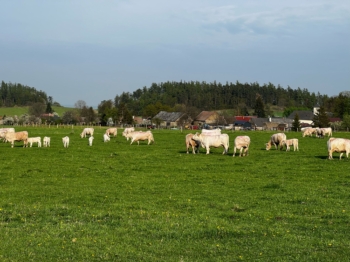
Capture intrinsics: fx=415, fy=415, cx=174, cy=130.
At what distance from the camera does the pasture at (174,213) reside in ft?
27.3

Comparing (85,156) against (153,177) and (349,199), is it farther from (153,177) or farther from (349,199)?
(349,199)

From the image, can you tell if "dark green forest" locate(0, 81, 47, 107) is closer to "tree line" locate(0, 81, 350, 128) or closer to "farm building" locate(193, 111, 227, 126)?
"tree line" locate(0, 81, 350, 128)

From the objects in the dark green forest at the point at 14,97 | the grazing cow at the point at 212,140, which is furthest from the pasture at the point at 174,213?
the dark green forest at the point at 14,97

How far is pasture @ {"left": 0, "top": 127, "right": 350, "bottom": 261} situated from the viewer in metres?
8.32

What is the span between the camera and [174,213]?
37.4 feet

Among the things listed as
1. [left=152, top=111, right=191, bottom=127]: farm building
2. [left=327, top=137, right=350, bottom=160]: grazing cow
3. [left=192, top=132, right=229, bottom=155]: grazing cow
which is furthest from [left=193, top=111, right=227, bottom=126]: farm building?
[left=327, top=137, right=350, bottom=160]: grazing cow

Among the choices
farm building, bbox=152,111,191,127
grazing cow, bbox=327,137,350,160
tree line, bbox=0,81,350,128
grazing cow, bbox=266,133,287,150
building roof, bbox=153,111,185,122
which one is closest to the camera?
grazing cow, bbox=327,137,350,160

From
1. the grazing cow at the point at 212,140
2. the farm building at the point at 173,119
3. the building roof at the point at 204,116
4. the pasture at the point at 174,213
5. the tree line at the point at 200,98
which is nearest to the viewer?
the pasture at the point at 174,213

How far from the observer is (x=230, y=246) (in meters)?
8.64

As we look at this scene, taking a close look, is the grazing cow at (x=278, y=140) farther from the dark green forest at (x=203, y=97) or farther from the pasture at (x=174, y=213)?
the dark green forest at (x=203, y=97)

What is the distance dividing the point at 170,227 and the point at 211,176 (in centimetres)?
847

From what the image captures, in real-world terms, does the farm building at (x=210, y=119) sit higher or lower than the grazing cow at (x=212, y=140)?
higher

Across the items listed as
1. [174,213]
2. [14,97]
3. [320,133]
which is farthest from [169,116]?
[174,213]

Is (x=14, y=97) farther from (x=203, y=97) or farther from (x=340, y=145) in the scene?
(x=340, y=145)
